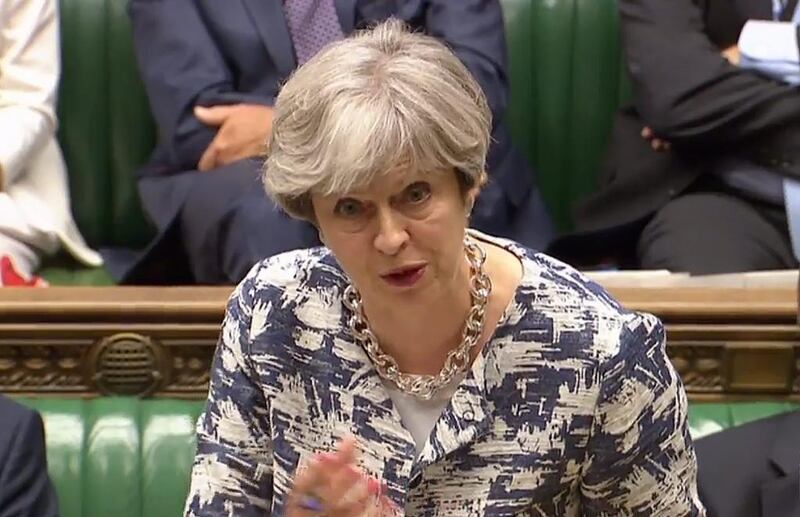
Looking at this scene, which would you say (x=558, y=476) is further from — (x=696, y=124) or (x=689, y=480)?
(x=696, y=124)

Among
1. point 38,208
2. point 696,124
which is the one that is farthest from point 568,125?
point 38,208

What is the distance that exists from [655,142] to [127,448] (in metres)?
0.92

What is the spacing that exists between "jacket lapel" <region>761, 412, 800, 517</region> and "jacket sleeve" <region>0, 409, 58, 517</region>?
773 mm

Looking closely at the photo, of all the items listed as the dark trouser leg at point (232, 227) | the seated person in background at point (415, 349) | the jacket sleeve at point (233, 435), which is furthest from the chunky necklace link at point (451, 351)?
the dark trouser leg at point (232, 227)

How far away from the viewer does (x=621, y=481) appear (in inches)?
48.2

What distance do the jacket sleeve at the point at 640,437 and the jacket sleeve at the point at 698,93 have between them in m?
0.91

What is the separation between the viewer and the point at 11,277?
2.04 meters

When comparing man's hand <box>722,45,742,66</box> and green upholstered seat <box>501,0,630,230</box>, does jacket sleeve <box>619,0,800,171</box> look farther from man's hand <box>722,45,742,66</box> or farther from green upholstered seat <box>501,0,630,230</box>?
green upholstered seat <box>501,0,630,230</box>

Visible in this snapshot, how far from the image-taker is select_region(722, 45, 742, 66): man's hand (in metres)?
2.09

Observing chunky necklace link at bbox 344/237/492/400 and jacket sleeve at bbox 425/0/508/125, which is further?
jacket sleeve at bbox 425/0/508/125

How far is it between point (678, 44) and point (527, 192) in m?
0.33

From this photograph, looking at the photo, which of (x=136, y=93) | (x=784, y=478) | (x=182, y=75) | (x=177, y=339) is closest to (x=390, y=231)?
(x=784, y=478)

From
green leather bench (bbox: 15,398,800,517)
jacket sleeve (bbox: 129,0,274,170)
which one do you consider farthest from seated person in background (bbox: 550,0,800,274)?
jacket sleeve (bbox: 129,0,274,170)

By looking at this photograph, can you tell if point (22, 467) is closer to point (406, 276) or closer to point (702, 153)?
point (406, 276)
